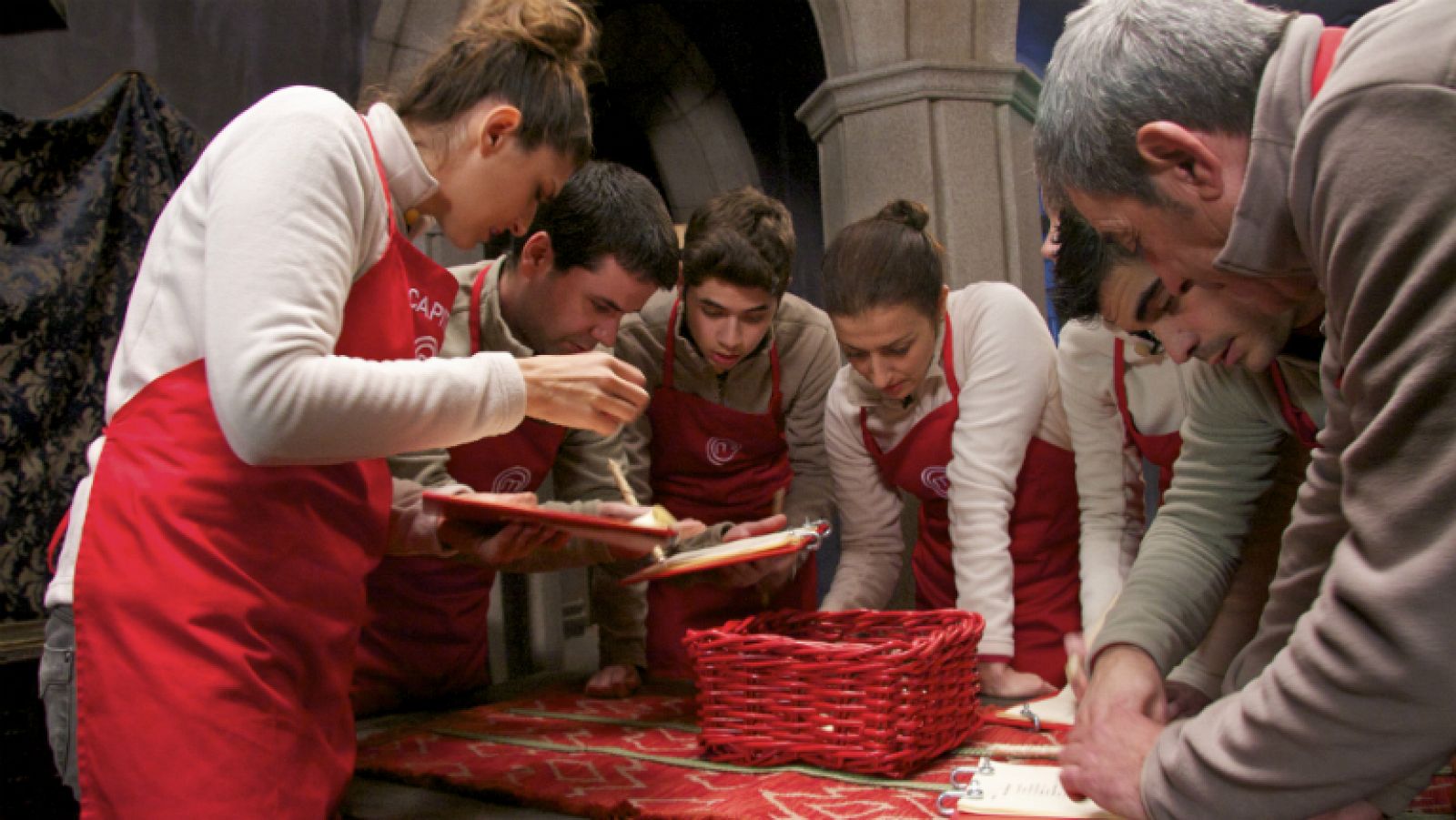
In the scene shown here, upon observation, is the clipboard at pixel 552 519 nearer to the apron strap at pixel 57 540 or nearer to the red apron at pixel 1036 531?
the apron strap at pixel 57 540

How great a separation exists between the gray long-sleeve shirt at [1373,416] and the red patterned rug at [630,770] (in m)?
0.40

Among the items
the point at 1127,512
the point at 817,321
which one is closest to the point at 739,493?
the point at 817,321

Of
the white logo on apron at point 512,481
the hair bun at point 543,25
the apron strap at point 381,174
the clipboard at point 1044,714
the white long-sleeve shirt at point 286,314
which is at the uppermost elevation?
the hair bun at point 543,25

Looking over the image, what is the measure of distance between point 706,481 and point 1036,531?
89 centimetres

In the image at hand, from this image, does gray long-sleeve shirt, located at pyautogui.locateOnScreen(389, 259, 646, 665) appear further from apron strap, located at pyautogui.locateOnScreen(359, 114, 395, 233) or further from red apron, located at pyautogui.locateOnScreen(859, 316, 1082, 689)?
apron strap, located at pyautogui.locateOnScreen(359, 114, 395, 233)

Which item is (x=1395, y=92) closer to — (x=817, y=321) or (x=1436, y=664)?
(x=1436, y=664)

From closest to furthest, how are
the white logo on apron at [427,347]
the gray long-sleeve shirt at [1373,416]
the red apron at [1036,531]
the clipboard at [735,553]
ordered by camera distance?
the gray long-sleeve shirt at [1373,416], the clipboard at [735,553], the white logo on apron at [427,347], the red apron at [1036,531]

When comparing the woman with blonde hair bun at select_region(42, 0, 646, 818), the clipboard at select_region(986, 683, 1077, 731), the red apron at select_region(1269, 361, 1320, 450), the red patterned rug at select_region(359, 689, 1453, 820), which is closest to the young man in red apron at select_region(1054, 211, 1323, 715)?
the red apron at select_region(1269, 361, 1320, 450)

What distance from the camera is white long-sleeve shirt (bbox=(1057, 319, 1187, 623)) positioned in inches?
81.7

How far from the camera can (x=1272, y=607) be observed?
1229mm

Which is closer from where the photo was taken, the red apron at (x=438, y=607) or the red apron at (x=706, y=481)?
the red apron at (x=438, y=607)

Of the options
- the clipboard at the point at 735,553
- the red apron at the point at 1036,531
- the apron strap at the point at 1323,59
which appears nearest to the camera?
the apron strap at the point at 1323,59

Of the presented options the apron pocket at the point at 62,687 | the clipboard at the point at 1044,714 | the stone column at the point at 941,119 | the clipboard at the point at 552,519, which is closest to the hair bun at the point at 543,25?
the clipboard at the point at 552,519

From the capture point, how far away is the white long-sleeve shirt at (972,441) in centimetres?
220
